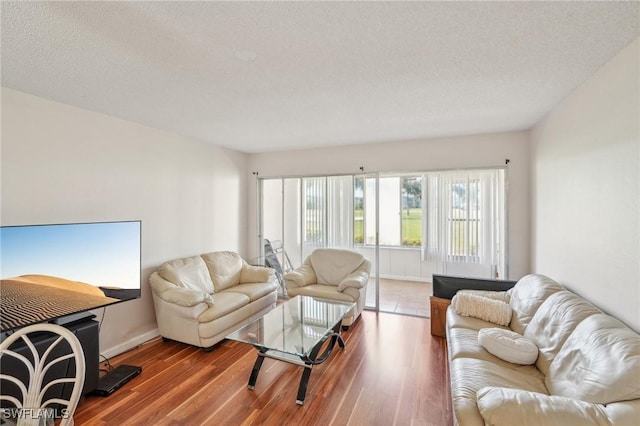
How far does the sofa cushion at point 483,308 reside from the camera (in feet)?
8.19

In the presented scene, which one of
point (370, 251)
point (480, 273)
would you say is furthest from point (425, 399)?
point (480, 273)

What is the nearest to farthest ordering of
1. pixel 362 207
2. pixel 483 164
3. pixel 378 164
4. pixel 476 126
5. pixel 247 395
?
pixel 247 395
pixel 476 126
pixel 483 164
pixel 378 164
pixel 362 207

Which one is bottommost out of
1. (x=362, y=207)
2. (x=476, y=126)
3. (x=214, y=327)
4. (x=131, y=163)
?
(x=214, y=327)

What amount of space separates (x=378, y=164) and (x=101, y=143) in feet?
10.9

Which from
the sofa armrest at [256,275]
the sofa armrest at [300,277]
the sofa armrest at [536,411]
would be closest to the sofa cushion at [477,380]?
the sofa armrest at [536,411]

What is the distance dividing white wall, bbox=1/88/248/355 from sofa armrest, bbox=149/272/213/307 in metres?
0.26

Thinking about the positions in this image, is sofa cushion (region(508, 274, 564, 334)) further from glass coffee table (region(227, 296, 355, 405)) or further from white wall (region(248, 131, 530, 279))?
glass coffee table (region(227, 296, 355, 405))

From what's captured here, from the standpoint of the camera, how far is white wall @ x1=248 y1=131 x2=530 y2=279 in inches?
141

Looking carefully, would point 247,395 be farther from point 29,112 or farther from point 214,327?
point 29,112

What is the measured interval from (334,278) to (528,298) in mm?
2274

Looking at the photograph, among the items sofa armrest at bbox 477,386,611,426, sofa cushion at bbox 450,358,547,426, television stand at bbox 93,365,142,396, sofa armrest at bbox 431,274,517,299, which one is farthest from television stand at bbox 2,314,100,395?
sofa armrest at bbox 431,274,517,299

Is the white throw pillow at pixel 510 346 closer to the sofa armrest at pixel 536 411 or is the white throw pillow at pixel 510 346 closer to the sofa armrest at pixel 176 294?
the sofa armrest at pixel 536 411

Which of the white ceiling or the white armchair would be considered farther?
the white armchair

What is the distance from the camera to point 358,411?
2.04m
